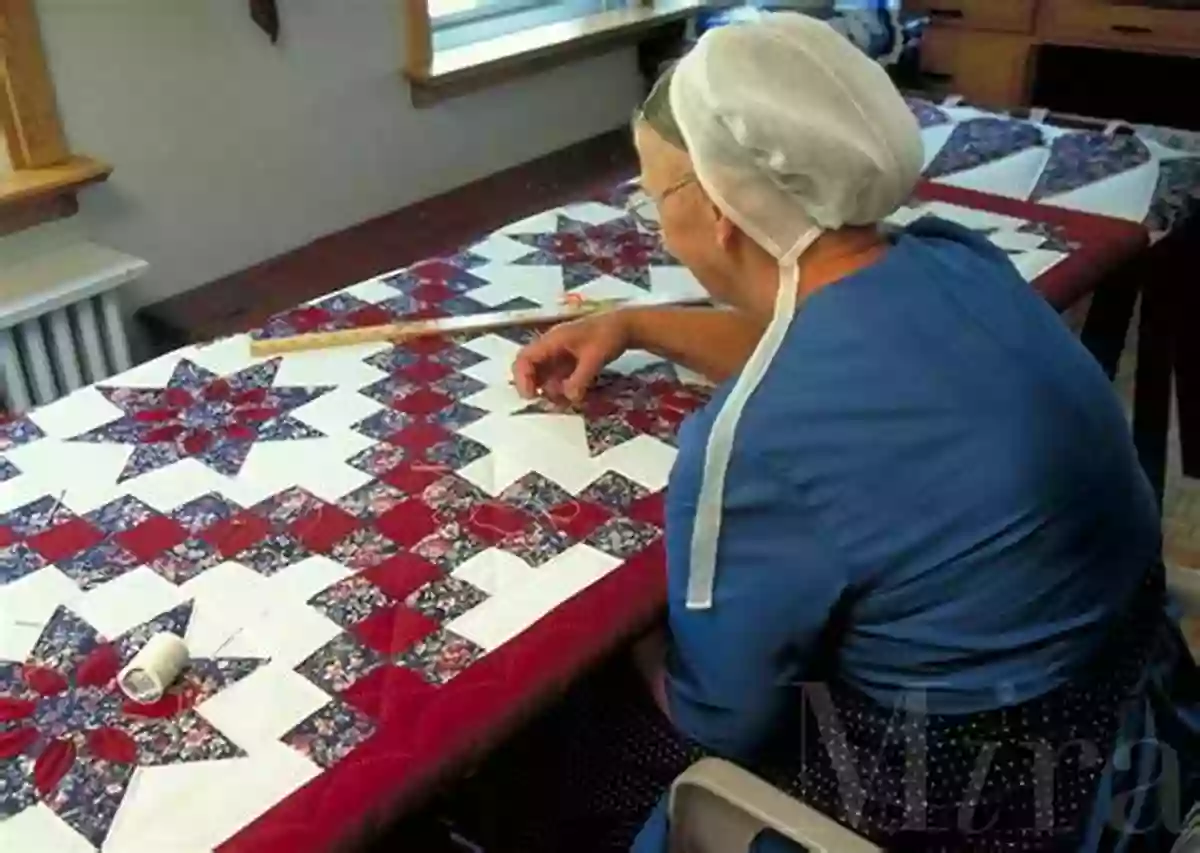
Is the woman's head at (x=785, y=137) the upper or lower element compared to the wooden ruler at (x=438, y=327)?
upper

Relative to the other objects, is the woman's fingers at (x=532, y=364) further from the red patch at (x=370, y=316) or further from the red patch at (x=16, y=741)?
the red patch at (x=16, y=741)

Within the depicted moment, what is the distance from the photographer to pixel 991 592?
37.3 inches

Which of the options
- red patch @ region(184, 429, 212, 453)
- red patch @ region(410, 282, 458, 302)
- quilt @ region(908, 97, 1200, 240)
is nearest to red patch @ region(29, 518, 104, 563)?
red patch @ region(184, 429, 212, 453)

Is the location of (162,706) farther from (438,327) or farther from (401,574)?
(438,327)

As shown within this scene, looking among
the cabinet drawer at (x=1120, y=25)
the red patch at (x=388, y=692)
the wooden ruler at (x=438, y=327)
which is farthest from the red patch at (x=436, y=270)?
the cabinet drawer at (x=1120, y=25)

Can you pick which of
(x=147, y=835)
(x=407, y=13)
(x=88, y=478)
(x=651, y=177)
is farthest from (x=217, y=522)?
(x=407, y=13)

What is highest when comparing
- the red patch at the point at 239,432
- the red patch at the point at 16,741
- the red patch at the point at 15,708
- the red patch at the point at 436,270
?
the red patch at the point at 436,270

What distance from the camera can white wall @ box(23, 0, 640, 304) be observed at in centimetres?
197

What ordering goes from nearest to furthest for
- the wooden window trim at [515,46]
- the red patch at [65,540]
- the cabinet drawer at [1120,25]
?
the red patch at [65,540] < the wooden window trim at [515,46] < the cabinet drawer at [1120,25]

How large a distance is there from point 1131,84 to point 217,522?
9.80ft

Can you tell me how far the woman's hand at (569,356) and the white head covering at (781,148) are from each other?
1.37ft

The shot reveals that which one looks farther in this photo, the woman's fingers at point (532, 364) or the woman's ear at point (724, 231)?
the woman's fingers at point (532, 364)

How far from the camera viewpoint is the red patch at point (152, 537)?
113cm

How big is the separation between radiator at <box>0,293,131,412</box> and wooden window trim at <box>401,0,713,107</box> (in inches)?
30.8
